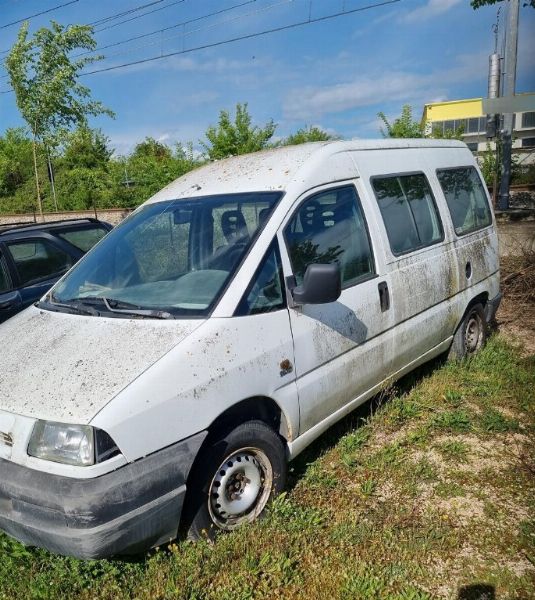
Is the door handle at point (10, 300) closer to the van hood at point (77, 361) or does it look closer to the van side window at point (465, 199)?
the van hood at point (77, 361)

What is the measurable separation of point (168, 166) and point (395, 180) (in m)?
13.3

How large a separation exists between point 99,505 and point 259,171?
7.38 feet

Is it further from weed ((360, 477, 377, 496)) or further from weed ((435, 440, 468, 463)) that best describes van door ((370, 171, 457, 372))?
weed ((360, 477, 377, 496))

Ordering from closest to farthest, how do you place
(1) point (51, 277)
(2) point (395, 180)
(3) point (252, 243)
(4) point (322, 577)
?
(4) point (322, 577) → (3) point (252, 243) → (2) point (395, 180) → (1) point (51, 277)

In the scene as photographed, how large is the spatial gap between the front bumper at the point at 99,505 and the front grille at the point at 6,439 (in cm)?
9

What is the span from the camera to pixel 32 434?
2.39 meters

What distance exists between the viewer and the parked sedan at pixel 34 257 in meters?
5.56

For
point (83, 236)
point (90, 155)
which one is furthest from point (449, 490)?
point (90, 155)

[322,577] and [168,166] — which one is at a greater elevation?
[168,166]

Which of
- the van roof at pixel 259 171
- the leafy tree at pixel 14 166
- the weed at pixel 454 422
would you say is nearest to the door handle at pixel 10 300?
the van roof at pixel 259 171

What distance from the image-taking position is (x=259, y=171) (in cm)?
356

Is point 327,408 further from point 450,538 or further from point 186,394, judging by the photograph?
point 186,394

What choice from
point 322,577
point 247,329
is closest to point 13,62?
point 247,329

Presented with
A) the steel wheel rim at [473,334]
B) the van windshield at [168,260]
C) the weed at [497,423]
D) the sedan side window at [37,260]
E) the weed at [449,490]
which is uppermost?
the van windshield at [168,260]
